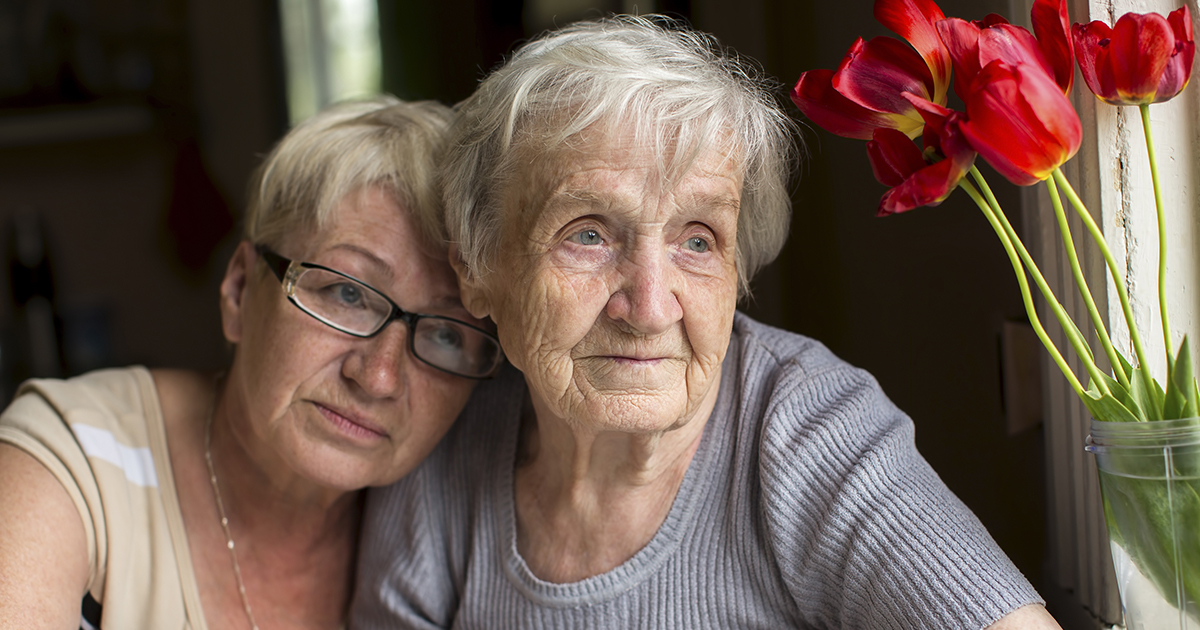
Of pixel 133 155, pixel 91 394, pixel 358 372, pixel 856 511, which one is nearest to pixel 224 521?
pixel 91 394

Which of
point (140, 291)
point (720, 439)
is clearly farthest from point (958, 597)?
point (140, 291)

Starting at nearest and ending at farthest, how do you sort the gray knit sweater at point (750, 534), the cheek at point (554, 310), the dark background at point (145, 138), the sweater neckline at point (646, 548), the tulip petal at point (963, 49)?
the tulip petal at point (963, 49)
the gray knit sweater at point (750, 534)
the cheek at point (554, 310)
the sweater neckline at point (646, 548)
the dark background at point (145, 138)

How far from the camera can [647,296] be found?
1077 mm

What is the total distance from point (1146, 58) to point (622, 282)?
0.59 metres

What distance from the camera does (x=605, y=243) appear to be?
1.13m

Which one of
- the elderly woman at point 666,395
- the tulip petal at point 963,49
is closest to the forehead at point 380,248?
the elderly woman at point 666,395

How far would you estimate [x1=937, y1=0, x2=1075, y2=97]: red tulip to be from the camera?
844mm

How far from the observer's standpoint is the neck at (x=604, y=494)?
48.9 inches

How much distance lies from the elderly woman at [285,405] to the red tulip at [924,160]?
0.71 meters

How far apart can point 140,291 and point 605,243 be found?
3034 mm

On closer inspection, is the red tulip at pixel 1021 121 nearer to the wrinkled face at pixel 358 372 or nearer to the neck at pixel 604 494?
the neck at pixel 604 494

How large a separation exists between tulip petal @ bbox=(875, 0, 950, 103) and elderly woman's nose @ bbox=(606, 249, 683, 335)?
369mm

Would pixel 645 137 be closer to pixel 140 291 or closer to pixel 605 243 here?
pixel 605 243

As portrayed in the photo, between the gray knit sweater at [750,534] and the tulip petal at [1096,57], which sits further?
the gray knit sweater at [750,534]
